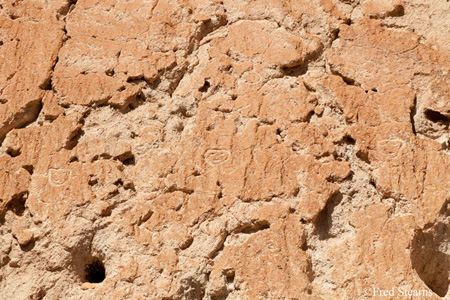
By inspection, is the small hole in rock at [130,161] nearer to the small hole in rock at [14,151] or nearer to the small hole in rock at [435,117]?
the small hole in rock at [14,151]

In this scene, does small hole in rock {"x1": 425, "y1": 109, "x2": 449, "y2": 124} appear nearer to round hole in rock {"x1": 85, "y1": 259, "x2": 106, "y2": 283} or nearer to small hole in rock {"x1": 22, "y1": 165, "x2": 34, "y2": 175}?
round hole in rock {"x1": 85, "y1": 259, "x2": 106, "y2": 283}

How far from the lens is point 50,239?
2.50m

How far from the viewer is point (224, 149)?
266 cm

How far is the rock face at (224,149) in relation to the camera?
8.00 feet

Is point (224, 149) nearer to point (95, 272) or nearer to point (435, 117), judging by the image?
point (95, 272)

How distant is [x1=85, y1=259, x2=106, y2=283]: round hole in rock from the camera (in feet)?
8.36

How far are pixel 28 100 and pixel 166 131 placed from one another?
2.07ft

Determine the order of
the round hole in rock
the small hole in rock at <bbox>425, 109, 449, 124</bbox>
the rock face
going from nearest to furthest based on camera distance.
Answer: the rock face
the round hole in rock
the small hole in rock at <bbox>425, 109, 449, 124</bbox>

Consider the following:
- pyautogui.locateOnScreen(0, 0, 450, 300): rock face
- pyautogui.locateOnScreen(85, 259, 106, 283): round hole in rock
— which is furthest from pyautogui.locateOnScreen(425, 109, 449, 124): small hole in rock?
pyautogui.locateOnScreen(85, 259, 106, 283): round hole in rock

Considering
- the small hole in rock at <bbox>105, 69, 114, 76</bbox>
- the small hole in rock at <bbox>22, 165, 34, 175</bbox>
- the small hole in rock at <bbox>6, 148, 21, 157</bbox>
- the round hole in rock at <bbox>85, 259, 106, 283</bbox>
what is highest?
the small hole in rock at <bbox>105, 69, 114, 76</bbox>

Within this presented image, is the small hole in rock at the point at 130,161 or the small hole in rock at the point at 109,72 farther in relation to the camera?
the small hole in rock at the point at 109,72

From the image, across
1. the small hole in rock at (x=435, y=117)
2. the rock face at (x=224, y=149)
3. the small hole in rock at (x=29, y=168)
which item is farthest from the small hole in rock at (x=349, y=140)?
the small hole in rock at (x=29, y=168)

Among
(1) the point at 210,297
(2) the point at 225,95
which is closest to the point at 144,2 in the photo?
(2) the point at 225,95

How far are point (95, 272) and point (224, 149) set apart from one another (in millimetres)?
733
